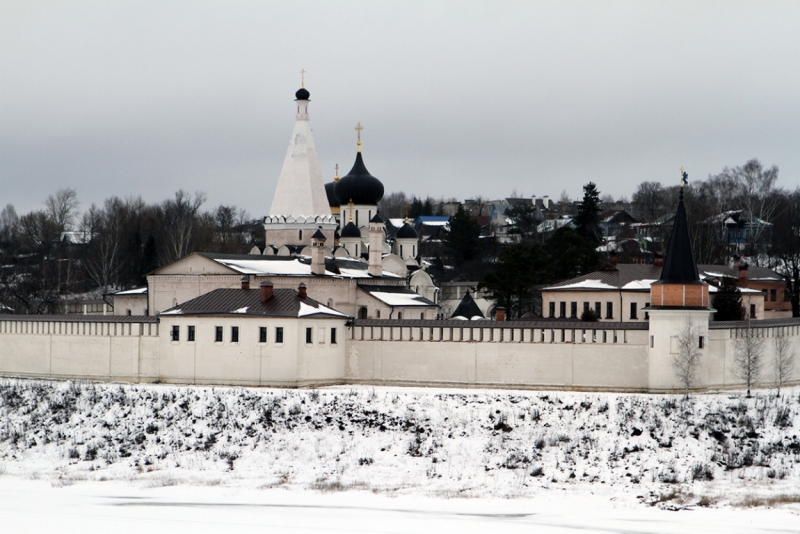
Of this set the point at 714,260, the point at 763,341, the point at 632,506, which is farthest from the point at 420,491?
the point at 714,260

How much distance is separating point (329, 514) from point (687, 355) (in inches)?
568

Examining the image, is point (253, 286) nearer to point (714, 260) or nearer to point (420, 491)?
point (420, 491)

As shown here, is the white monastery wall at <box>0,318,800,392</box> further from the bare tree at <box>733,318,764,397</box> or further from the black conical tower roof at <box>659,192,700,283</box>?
the black conical tower roof at <box>659,192,700,283</box>

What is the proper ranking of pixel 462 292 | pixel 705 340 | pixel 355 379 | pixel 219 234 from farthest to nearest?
pixel 219 234 < pixel 462 292 < pixel 355 379 < pixel 705 340

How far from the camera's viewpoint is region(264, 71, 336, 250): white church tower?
6275 cm

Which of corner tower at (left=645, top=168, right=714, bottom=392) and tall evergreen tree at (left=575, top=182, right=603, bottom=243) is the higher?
tall evergreen tree at (left=575, top=182, right=603, bottom=243)

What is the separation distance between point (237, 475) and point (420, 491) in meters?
5.00

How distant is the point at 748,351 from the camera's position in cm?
4091

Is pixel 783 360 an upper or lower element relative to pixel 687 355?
lower

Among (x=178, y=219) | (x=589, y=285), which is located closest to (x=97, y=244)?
(x=178, y=219)

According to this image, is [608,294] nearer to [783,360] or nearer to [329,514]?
[783,360]

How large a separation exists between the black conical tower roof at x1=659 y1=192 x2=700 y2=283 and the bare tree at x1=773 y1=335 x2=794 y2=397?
3.78 m

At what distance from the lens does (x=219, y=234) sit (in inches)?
3770

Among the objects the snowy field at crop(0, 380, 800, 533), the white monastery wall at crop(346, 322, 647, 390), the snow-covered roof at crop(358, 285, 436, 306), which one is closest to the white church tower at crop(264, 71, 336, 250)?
the snow-covered roof at crop(358, 285, 436, 306)
